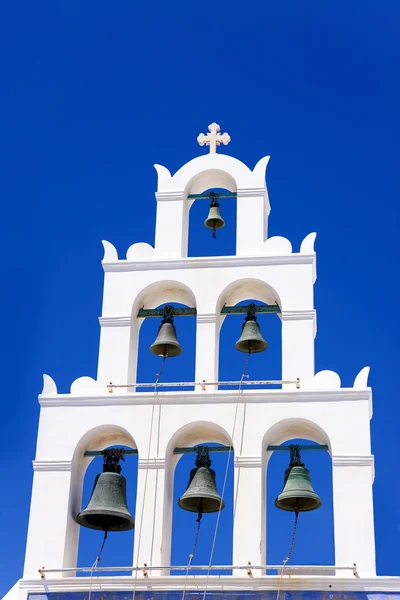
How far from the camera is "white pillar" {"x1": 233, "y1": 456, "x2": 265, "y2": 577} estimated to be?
2378 cm

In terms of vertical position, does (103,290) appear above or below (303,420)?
above

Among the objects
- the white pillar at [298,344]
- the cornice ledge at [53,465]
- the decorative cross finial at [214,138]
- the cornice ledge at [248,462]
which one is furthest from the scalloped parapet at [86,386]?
the decorative cross finial at [214,138]

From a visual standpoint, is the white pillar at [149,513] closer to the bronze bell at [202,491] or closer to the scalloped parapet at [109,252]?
the bronze bell at [202,491]

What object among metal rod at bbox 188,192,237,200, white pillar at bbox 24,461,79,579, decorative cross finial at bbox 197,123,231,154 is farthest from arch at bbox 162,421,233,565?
decorative cross finial at bbox 197,123,231,154

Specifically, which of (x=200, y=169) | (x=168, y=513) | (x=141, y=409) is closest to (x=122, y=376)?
(x=141, y=409)

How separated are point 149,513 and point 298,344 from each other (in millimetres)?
3675

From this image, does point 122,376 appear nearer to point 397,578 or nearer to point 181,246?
point 181,246

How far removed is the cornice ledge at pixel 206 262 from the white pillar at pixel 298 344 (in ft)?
3.08

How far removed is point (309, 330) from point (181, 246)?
2815mm

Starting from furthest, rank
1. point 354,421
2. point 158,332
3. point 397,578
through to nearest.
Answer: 1. point 158,332
2. point 354,421
3. point 397,578

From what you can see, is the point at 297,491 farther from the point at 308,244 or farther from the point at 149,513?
the point at 308,244

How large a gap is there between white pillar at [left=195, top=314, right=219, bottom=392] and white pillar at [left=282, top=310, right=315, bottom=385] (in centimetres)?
112

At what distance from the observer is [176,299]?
26.8 meters

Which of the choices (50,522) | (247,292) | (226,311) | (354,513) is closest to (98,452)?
(50,522)
